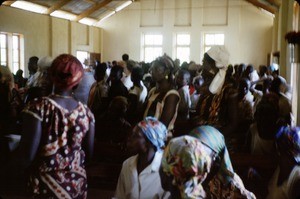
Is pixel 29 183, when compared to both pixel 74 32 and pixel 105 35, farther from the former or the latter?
pixel 105 35

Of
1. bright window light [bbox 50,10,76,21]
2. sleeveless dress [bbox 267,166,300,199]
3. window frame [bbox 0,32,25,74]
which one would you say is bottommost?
sleeveless dress [bbox 267,166,300,199]

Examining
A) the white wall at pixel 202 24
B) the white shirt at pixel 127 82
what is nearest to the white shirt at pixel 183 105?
the white shirt at pixel 127 82

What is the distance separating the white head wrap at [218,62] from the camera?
10.8 ft

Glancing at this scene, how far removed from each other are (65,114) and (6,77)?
2710 millimetres

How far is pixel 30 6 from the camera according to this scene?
13.8 metres

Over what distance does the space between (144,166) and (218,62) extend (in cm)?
130

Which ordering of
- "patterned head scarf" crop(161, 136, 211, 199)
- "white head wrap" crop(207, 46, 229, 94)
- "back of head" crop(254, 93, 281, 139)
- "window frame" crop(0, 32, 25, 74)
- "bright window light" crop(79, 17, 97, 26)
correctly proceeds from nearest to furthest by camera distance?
"patterned head scarf" crop(161, 136, 211, 199)
"white head wrap" crop(207, 46, 229, 94)
"back of head" crop(254, 93, 281, 139)
"window frame" crop(0, 32, 25, 74)
"bright window light" crop(79, 17, 97, 26)

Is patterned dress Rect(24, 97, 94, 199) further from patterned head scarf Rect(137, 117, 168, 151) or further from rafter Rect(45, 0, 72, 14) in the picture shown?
rafter Rect(45, 0, 72, 14)

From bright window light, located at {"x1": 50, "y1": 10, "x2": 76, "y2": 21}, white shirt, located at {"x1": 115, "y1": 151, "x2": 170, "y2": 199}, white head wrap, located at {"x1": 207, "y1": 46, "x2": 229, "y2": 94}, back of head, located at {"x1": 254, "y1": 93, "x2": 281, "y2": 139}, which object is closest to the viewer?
white shirt, located at {"x1": 115, "y1": 151, "x2": 170, "y2": 199}

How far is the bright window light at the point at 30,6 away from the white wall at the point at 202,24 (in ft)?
16.3

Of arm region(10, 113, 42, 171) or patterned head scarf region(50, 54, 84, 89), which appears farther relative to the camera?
patterned head scarf region(50, 54, 84, 89)

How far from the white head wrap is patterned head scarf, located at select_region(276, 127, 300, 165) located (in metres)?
0.96

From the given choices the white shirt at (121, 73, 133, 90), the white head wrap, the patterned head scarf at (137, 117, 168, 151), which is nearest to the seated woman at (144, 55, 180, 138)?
the white head wrap

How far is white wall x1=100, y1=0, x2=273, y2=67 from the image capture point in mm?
16922
